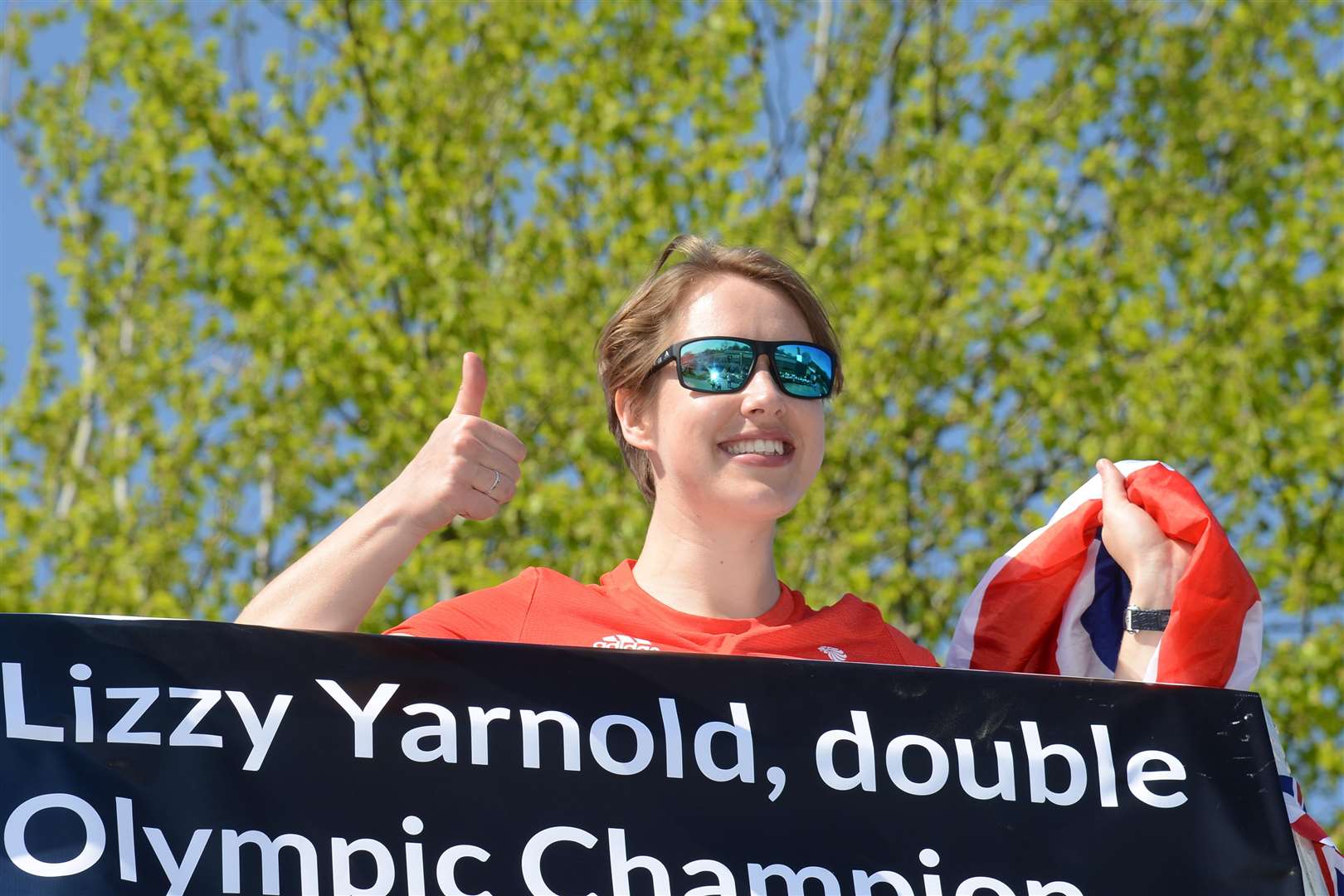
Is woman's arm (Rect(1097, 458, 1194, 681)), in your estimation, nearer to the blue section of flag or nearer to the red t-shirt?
the blue section of flag

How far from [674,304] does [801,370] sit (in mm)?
249

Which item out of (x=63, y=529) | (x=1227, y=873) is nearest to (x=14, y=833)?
(x=1227, y=873)

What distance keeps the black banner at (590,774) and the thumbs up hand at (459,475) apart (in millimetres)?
182

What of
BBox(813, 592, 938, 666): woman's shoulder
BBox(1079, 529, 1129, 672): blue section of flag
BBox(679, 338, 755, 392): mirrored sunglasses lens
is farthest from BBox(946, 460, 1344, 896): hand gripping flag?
BBox(679, 338, 755, 392): mirrored sunglasses lens

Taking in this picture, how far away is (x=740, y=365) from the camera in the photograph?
2.70 metres

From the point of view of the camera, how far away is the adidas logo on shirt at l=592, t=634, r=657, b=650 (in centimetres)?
260

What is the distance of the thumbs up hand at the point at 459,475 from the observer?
2.42 m

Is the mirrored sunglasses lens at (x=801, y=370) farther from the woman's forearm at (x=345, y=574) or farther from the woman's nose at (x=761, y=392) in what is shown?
the woman's forearm at (x=345, y=574)

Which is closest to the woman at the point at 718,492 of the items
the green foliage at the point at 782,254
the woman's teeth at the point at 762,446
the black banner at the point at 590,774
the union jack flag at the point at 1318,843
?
the woman's teeth at the point at 762,446

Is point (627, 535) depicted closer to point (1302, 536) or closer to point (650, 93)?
point (650, 93)

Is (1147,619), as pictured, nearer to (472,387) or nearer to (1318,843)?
(1318,843)

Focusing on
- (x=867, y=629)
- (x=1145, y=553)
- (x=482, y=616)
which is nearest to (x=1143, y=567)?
(x=1145, y=553)

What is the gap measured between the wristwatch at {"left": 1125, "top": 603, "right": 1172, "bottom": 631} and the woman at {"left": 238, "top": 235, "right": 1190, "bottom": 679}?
2cm

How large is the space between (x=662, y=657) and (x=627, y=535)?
665 centimetres
